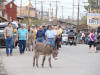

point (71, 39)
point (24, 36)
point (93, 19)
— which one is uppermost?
point (24, 36)

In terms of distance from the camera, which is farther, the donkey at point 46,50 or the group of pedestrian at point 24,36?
the group of pedestrian at point 24,36

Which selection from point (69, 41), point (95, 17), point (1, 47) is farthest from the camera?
point (95, 17)

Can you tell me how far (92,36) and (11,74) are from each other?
1472 cm

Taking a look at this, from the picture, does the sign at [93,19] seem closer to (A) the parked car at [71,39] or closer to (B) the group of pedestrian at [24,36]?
(A) the parked car at [71,39]

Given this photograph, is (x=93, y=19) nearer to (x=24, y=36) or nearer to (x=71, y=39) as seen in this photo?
(x=71, y=39)

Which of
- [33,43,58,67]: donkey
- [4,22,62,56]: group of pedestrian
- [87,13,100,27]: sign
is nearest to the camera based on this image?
[33,43,58,67]: donkey

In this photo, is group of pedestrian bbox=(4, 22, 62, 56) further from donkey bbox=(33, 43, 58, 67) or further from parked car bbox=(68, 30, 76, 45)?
parked car bbox=(68, 30, 76, 45)

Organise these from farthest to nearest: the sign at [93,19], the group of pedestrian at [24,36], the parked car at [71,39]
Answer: the sign at [93,19] < the parked car at [71,39] < the group of pedestrian at [24,36]

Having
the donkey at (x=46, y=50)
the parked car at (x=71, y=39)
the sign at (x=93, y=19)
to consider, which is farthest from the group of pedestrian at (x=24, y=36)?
the sign at (x=93, y=19)

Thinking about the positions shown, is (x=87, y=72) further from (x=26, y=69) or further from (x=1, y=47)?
(x=1, y=47)

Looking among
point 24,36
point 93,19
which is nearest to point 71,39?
point 93,19

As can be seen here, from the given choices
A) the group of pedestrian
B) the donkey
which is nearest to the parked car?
the group of pedestrian

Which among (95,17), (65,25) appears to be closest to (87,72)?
(95,17)

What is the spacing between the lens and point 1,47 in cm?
2788
